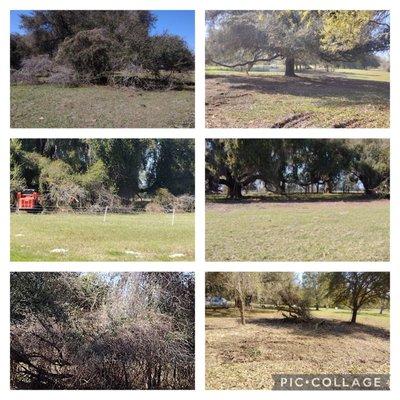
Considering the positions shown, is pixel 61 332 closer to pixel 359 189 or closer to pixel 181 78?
pixel 181 78

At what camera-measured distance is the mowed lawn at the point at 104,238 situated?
4.41m

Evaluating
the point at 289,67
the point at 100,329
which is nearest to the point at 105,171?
the point at 100,329

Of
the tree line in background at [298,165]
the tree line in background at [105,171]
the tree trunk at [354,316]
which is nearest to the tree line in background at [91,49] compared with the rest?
the tree line in background at [105,171]

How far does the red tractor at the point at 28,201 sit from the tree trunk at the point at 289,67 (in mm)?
2701

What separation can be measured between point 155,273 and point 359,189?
2.07 meters

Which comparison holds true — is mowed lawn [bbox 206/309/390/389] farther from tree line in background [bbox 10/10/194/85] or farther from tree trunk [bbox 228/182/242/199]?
tree line in background [bbox 10/10/194/85]

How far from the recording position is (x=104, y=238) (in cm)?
453

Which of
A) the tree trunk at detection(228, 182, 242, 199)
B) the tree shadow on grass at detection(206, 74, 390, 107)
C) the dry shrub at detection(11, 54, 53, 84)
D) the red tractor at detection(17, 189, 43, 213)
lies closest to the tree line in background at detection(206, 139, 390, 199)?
the tree trunk at detection(228, 182, 242, 199)

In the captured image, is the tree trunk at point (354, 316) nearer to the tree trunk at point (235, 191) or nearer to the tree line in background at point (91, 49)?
the tree trunk at point (235, 191)

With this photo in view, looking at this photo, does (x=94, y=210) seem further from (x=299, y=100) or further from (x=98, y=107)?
(x=299, y=100)

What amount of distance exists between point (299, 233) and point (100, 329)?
6.47 ft

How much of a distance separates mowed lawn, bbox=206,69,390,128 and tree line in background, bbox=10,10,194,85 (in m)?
0.52
